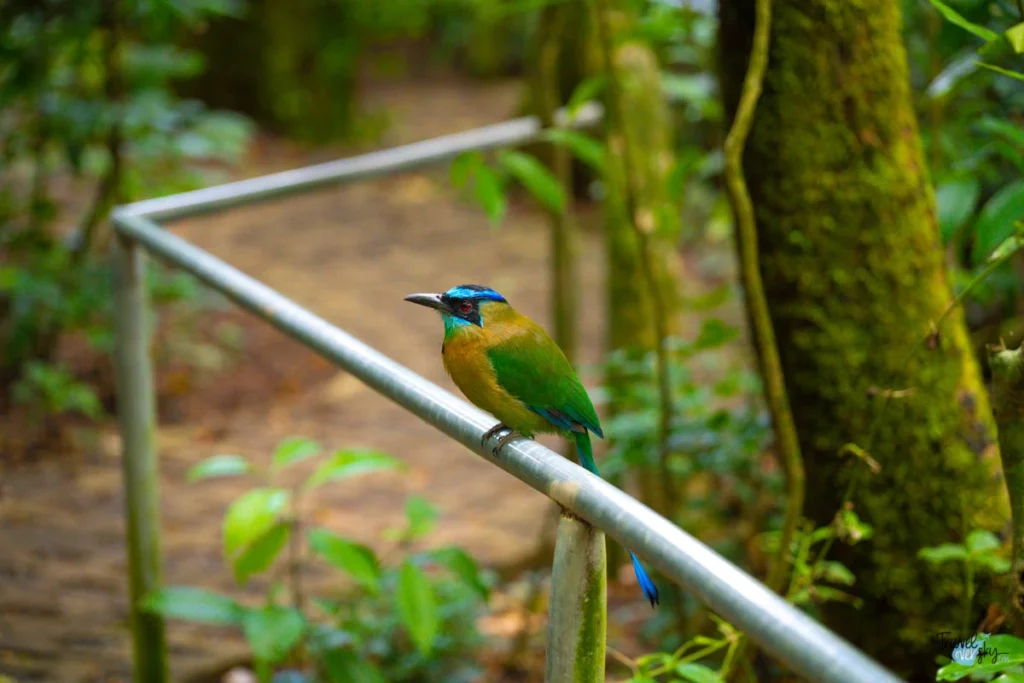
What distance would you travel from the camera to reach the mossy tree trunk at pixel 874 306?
199cm

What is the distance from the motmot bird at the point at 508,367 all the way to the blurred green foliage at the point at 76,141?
2.76m

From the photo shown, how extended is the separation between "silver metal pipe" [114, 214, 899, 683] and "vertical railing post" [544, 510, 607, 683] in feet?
0.16

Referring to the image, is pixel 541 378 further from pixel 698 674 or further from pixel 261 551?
pixel 261 551

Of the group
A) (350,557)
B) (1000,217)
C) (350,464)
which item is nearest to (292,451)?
(350,464)

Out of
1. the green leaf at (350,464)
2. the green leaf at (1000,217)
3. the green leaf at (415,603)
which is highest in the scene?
the green leaf at (1000,217)

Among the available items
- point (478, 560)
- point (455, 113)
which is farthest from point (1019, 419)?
point (455, 113)

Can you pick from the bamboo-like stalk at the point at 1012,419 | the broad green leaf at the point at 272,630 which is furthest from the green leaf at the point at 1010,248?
the broad green leaf at the point at 272,630

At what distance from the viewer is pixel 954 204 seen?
207 cm

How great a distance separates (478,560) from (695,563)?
125 inches

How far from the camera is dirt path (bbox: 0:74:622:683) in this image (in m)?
3.30

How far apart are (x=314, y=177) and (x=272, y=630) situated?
3.43ft

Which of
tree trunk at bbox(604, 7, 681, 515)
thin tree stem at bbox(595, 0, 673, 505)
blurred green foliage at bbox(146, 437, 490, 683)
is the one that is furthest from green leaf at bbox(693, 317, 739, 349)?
blurred green foliage at bbox(146, 437, 490, 683)

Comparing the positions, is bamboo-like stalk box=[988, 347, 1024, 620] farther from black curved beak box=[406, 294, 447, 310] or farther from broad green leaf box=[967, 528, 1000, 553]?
black curved beak box=[406, 294, 447, 310]

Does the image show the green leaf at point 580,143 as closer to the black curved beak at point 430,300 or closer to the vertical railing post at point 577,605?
the black curved beak at point 430,300
